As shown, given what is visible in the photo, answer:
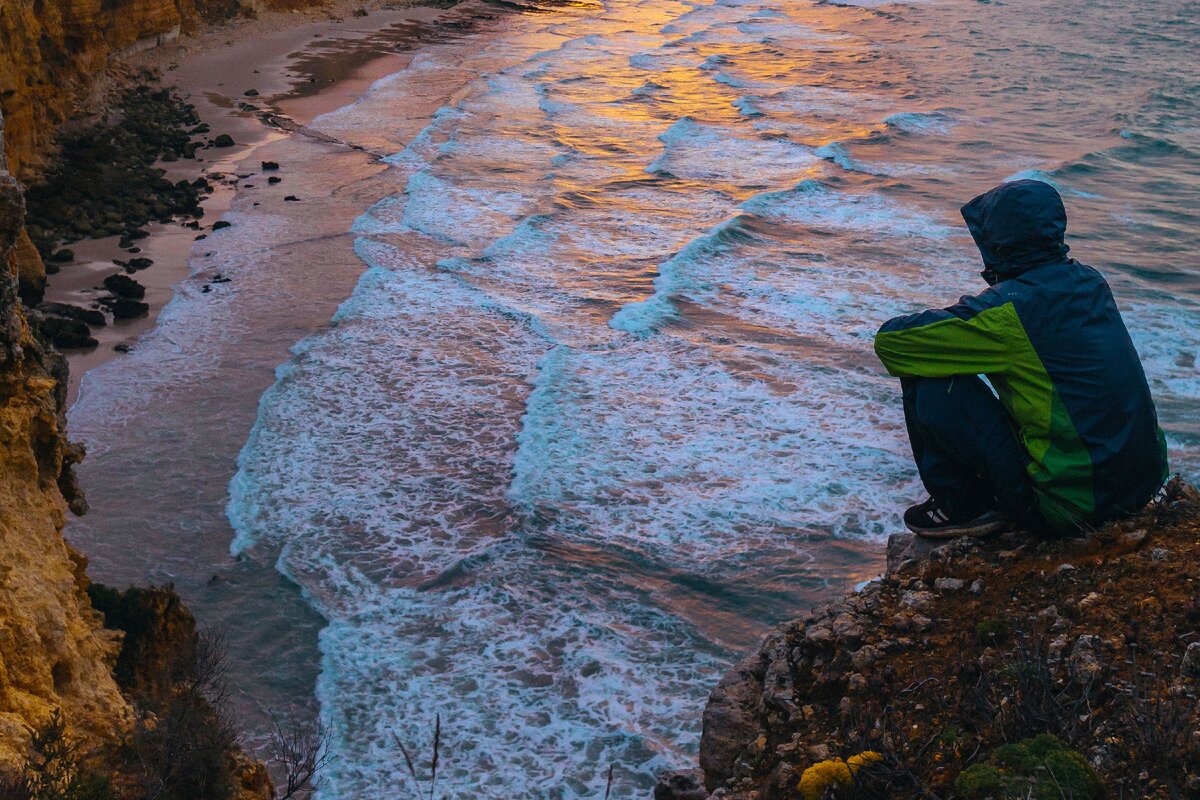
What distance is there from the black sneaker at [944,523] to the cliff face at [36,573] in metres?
3.36

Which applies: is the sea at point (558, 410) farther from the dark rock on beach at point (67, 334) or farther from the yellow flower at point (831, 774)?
the yellow flower at point (831, 774)

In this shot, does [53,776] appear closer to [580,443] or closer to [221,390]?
[580,443]

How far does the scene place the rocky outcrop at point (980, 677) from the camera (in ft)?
10.4

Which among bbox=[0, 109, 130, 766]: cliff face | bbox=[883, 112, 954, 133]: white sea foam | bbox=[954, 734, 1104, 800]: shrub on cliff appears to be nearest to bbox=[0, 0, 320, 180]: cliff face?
bbox=[0, 109, 130, 766]: cliff face

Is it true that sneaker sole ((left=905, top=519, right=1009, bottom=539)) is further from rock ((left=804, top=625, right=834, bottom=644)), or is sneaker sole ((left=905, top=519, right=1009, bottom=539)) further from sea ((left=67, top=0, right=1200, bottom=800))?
sea ((left=67, top=0, right=1200, bottom=800))

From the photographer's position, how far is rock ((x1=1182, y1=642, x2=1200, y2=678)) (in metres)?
3.35

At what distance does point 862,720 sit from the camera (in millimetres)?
3525

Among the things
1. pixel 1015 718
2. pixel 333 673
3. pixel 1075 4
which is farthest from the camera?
pixel 1075 4

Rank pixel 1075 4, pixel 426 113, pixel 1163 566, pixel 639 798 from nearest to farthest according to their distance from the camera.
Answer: pixel 1163 566 < pixel 639 798 < pixel 426 113 < pixel 1075 4

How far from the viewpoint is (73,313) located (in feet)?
37.3

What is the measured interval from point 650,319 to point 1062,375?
23.8 feet

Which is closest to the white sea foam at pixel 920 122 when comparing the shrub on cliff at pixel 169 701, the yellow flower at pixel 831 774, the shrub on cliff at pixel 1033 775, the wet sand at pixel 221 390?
the wet sand at pixel 221 390

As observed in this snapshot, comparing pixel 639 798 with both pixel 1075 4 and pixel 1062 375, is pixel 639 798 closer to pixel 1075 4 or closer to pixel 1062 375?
pixel 1062 375

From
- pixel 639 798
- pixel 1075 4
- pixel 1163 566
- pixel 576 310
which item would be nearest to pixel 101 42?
pixel 576 310
